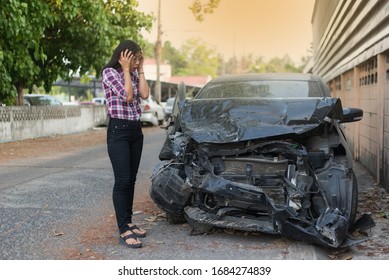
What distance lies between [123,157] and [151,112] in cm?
1718

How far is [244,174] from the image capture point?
474 centimetres

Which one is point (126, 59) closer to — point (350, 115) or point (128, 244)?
point (128, 244)

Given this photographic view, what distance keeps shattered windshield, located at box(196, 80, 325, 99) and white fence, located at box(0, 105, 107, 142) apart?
28.8 ft

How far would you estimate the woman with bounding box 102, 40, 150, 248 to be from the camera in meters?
4.55

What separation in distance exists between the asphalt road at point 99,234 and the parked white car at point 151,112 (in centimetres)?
1342

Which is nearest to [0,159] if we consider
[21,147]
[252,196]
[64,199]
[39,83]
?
[21,147]

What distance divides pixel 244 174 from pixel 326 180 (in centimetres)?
73

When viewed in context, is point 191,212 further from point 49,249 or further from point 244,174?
point 49,249

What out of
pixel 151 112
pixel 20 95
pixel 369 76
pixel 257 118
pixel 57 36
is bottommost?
pixel 151 112

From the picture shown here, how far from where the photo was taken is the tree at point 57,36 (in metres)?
11.5

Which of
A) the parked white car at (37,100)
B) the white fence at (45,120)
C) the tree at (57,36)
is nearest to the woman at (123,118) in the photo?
the tree at (57,36)

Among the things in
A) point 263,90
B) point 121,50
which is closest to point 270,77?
point 263,90

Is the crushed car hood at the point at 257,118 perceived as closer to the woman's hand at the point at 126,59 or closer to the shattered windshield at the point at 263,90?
the woman's hand at the point at 126,59

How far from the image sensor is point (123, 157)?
4.59m
